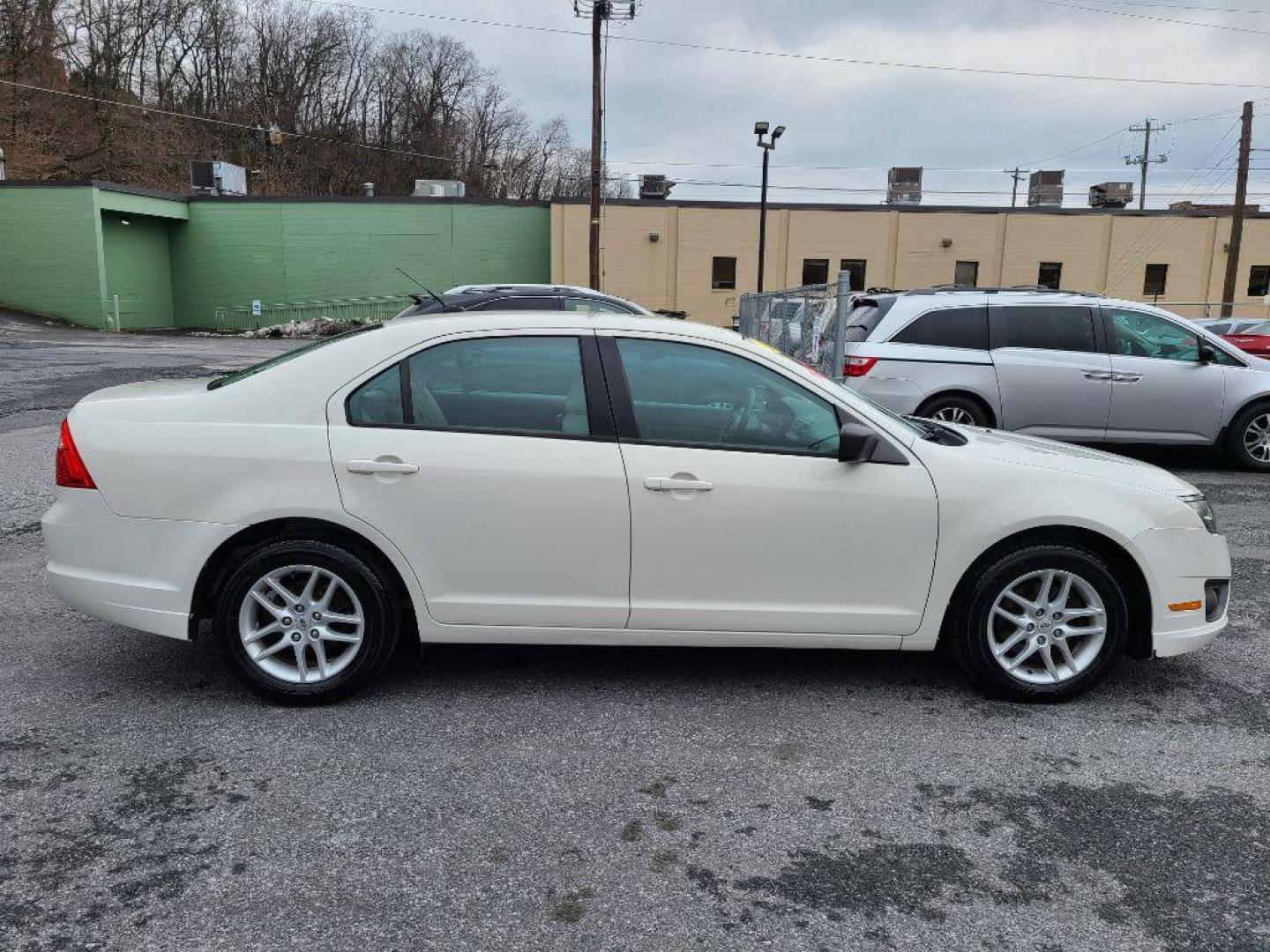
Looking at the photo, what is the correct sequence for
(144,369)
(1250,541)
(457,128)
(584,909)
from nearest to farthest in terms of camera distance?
(584,909), (1250,541), (144,369), (457,128)

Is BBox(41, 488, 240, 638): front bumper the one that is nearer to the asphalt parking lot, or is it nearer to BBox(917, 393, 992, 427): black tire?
the asphalt parking lot

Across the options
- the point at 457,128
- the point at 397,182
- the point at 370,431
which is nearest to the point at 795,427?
the point at 370,431

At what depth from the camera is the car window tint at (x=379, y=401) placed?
12.6 ft

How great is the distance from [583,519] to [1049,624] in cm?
199

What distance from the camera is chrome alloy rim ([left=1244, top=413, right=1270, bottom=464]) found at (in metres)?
9.36

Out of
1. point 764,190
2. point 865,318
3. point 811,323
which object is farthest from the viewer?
point 764,190

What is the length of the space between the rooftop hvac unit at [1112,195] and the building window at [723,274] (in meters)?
16.4

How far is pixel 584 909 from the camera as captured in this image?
2.63m

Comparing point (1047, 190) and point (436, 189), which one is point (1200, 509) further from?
point (1047, 190)

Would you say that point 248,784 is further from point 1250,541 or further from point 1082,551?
point 1250,541

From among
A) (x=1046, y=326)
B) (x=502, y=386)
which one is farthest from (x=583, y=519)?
(x=1046, y=326)

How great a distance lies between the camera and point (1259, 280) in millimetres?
39438

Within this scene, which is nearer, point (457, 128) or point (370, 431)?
point (370, 431)

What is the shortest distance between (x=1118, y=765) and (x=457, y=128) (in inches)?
2805
